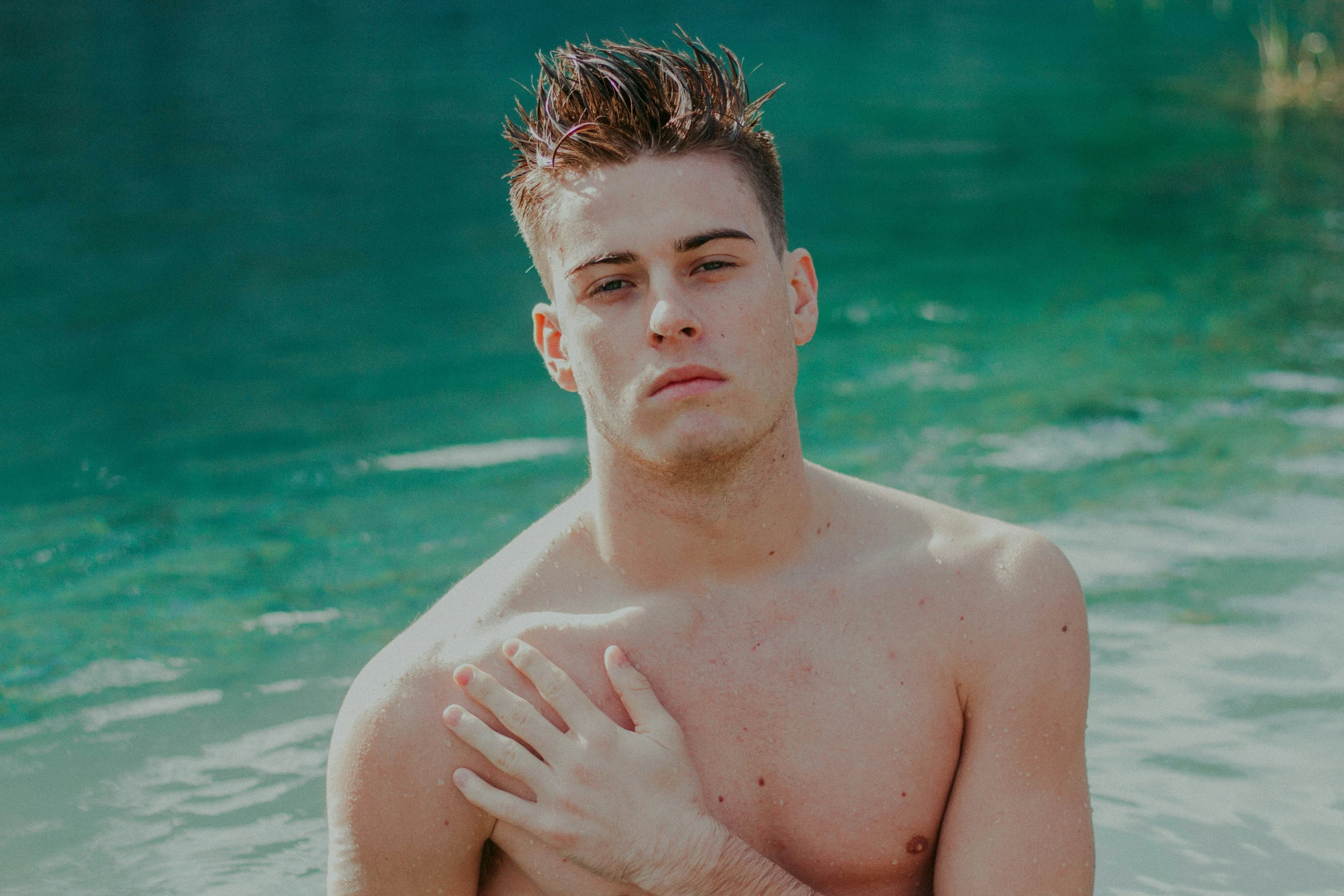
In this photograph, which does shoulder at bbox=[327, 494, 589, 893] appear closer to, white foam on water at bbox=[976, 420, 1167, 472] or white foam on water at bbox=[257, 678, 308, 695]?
white foam on water at bbox=[257, 678, 308, 695]

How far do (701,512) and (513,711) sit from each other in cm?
50

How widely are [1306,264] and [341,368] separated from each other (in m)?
6.54

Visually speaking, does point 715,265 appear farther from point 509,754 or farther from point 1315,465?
point 1315,465

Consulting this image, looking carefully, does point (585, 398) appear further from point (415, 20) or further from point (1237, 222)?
point (415, 20)

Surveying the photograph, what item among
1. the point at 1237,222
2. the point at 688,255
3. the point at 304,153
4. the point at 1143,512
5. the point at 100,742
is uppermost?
the point at 304,153

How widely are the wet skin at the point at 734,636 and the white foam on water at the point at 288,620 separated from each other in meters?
2.71

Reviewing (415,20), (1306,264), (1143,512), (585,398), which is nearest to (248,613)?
(585,398)

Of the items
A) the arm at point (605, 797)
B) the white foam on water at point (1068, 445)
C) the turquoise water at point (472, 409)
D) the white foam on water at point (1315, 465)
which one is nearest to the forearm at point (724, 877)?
the arm at point (605, 797)

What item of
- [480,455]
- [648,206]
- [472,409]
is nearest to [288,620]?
[480,455]

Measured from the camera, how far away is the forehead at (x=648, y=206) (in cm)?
249

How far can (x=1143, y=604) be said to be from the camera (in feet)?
17.3

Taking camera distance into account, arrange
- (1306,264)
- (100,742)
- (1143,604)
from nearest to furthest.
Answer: (100,742), (1143,604), (1306,264)

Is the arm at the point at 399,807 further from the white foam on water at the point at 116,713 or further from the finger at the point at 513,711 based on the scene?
the white foam on water at the point at 116,713

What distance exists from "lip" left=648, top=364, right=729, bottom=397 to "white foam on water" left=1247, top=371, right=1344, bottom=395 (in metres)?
5.81
